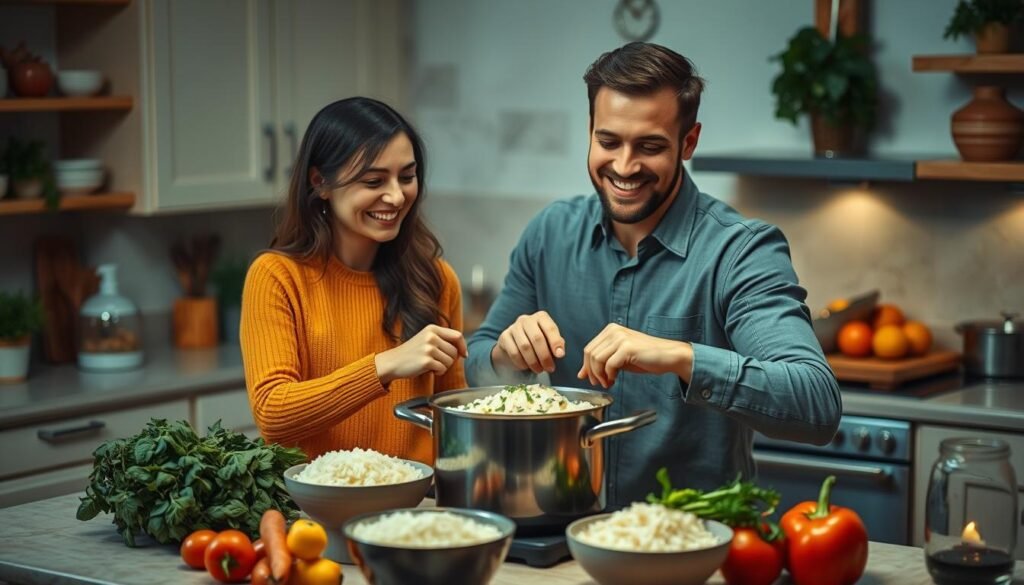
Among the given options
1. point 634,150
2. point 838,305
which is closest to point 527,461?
point 634,150

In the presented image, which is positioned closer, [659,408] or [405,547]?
[405,547]

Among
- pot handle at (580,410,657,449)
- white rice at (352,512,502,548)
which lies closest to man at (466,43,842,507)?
pot handle at (580,410,657,449)

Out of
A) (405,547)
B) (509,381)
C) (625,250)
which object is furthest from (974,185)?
(405,547)

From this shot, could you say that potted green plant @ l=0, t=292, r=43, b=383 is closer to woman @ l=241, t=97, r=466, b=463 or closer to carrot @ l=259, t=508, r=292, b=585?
woman @ l=241, t=97, r=466, b=463

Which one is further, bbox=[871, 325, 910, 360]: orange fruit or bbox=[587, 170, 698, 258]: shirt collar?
bbox=[871, 325, 910, 360]: orange fruit

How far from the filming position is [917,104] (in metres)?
4.05

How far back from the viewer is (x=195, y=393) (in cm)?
400

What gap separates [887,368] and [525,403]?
76.0 inches

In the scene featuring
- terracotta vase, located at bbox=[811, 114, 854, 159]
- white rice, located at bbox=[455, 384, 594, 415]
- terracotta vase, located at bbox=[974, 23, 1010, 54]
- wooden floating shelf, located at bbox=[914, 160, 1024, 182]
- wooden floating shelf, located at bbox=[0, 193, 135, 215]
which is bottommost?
white rice, located at bbox=[455, 384, 594, 415]

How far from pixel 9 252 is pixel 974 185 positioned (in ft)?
9.27

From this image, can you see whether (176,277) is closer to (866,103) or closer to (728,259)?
(866,103)

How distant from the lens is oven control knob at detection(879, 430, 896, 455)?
3.61 metres

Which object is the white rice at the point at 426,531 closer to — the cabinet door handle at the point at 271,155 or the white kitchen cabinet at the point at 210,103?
the white kitchen cabinet at the point at 210,103

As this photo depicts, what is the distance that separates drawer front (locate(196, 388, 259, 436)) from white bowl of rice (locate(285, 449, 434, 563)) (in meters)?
2.02
